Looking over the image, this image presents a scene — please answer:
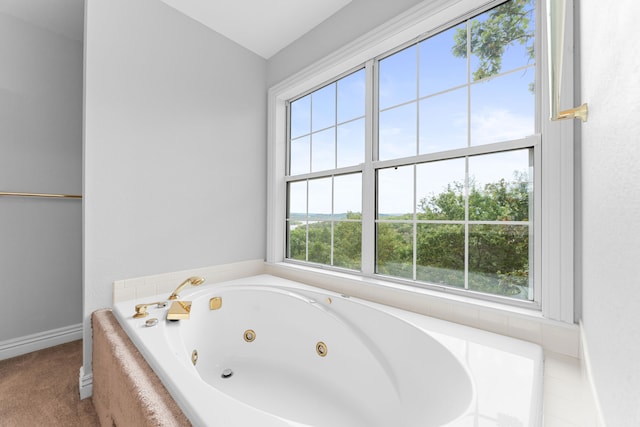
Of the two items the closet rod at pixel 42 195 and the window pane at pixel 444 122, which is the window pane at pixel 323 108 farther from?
the closet rod at pixel 42 195

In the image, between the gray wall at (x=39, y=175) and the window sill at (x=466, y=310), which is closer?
the window sill at (x=466, y=310)

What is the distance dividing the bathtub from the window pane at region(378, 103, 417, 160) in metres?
0.93

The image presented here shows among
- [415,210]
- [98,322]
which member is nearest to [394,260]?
[415,210]

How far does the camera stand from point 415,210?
1.58m

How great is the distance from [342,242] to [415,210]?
0.61m

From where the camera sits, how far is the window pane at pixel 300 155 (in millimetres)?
2295

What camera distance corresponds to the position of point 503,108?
1.31 meters

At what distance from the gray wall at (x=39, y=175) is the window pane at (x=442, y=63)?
2.68 m

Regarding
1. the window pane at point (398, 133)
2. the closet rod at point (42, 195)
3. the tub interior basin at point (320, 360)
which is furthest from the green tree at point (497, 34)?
the closet rod at point (42, 195)

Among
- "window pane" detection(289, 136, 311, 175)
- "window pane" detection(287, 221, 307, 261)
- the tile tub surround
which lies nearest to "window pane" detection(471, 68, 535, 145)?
the tile tub surround

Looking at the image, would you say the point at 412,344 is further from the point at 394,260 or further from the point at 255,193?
the point at 255,193

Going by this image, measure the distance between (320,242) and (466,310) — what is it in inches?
45.1

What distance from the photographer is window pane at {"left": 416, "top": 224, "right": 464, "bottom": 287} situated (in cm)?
142

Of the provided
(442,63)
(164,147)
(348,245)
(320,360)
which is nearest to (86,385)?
(320,360)
